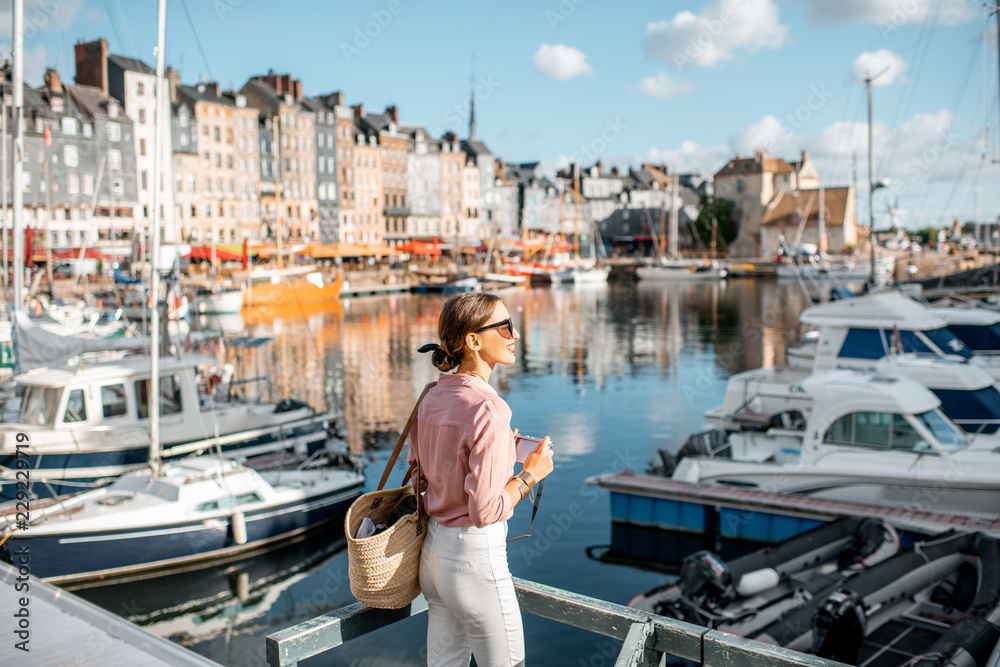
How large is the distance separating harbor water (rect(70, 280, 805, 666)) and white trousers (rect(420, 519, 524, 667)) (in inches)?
314

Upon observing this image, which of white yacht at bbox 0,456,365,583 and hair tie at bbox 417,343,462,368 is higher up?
hair tie at bbox 417,343,462,368

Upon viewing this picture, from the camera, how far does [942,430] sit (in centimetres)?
1288

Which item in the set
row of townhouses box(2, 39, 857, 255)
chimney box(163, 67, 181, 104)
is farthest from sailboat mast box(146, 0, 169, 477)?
chimney box(163, 67, 181, 104)

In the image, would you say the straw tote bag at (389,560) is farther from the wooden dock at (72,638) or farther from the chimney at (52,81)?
the chimney at (52,81)

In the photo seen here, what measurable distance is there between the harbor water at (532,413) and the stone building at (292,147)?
30107mm

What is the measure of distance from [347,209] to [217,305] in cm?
4494

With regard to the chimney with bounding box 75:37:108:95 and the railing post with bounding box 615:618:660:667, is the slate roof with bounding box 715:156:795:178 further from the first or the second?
the railing post with bounding box 615:618:660:667

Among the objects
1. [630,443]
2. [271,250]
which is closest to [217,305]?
[271,250]

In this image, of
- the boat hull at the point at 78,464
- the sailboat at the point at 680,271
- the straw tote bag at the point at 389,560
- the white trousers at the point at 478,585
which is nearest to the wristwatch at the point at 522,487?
the white trousers at the point at 478,585

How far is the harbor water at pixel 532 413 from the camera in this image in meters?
11.8

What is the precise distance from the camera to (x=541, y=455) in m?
3.25

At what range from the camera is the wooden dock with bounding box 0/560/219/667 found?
482 cm

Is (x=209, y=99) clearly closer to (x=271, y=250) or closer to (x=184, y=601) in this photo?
(x=271, y=250)

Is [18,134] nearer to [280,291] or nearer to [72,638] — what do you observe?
[72,638]
